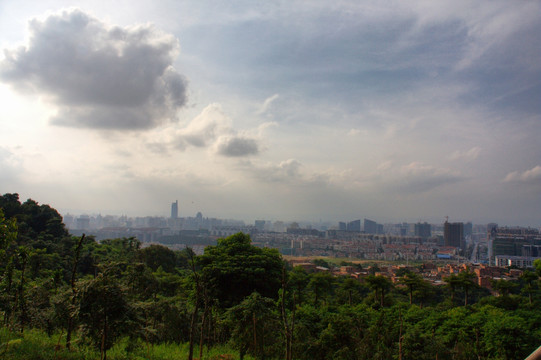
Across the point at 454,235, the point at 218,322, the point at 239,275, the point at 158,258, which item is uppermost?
the point at 239,275

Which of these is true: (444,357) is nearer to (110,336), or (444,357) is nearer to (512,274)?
(110,336)

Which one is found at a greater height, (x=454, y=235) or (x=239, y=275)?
(x=239, y=275)

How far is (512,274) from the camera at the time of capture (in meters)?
43.0

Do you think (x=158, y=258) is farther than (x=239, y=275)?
Yes

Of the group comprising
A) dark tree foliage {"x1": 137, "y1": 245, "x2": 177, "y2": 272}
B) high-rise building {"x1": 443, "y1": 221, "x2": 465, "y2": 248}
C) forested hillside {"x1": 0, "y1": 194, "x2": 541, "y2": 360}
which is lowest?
high-rise building {"x1": 443, "y1": 221, "x2": 465, "y2": 248}

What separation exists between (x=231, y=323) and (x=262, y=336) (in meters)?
0.85

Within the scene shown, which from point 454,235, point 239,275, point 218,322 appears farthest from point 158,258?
point 454,235

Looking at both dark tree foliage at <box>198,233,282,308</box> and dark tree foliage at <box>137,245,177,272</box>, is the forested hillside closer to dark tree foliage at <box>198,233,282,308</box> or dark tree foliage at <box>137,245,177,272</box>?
dark tree foliage at <box>198,233,282,308</box>

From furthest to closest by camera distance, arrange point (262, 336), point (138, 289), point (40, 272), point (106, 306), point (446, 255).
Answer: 1. point (446, 255)
2. point (40, 272)
3. point (138, 289)
4. point (262, 336)
5. point (106, 306)

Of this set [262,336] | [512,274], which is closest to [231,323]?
[262,336]

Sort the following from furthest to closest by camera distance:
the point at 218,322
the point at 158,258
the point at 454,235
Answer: the point at 454,235 < the point at 158,258 < the point at 218,322

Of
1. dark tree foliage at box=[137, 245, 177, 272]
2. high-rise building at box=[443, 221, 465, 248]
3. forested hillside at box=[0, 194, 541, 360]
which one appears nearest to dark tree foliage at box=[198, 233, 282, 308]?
forested hillside at box=[0, 194, 541, 360]

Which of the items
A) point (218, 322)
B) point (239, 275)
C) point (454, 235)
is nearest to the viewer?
point (218, 322)

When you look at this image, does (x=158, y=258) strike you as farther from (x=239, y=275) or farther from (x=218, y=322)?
(x=218, y=322)
